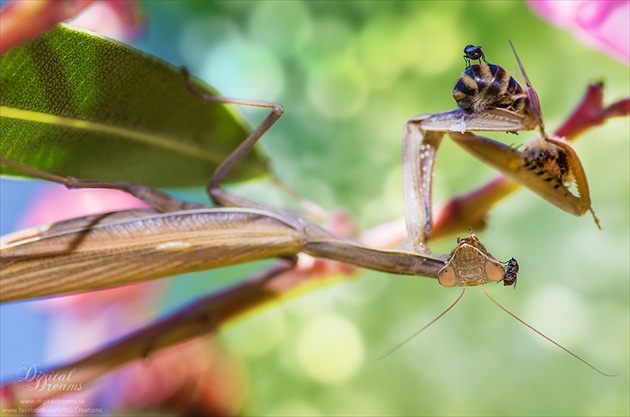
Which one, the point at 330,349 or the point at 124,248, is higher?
the point at 124,248

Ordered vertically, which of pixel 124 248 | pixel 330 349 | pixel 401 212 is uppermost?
pixel 401 212

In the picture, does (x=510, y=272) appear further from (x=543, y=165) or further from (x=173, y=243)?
(x=173, y=243)

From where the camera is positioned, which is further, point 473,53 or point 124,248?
point 124,248

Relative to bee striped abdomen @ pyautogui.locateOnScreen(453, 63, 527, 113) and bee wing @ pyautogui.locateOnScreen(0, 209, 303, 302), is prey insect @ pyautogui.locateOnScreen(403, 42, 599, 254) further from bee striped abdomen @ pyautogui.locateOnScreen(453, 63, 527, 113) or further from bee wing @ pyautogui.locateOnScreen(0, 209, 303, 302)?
bee wing @ pyautogui.locateOnScreen(0, 209, 303, 302)

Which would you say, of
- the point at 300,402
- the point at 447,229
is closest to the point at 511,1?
the point at 447,229

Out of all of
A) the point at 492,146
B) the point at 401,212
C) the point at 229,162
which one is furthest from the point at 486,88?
the point at 401,212

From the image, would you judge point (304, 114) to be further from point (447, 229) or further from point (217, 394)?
point (217, 394)

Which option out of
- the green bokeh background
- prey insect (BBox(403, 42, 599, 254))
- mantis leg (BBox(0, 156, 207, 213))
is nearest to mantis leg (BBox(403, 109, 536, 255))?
prey insect (BBox(403, 42, 599, 254))

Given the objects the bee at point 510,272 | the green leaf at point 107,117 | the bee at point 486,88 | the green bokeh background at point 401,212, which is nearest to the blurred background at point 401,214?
the green bokeh background at point 401,212
